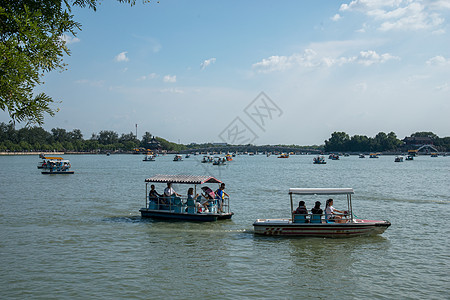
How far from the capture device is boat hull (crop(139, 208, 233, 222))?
27.2 meters

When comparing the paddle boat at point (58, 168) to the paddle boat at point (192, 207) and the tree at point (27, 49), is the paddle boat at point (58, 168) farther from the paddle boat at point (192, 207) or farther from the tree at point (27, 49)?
the tree at point (27, 49)

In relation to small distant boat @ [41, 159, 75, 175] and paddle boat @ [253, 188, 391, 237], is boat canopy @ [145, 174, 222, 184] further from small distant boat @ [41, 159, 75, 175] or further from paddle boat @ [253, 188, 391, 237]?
small distant boat @ [41, 159, 75, 175]

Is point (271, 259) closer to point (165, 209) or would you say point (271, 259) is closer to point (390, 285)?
point (390, 285)

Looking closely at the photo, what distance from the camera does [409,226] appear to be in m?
27.5

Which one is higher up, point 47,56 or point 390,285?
point 47,56

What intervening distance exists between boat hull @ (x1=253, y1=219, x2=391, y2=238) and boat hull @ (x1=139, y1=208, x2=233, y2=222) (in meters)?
4.68

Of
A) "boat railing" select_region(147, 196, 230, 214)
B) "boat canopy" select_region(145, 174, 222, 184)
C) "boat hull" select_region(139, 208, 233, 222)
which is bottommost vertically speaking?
"boat hull" select_region(139, 208, 233, 222)

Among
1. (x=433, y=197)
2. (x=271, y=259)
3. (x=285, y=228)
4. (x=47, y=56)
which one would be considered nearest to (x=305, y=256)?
(x=271, y=259)

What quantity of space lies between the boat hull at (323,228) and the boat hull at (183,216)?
468 centimetres

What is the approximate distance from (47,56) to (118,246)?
495 inches

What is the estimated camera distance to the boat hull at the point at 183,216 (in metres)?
27.2

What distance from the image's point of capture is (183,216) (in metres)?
27.6

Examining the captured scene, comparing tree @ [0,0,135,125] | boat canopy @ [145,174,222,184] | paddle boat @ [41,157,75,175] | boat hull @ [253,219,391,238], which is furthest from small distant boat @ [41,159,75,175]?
tree @ [0,0,135,125]

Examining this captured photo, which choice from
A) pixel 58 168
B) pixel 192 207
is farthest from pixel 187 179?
pixel 58 168
